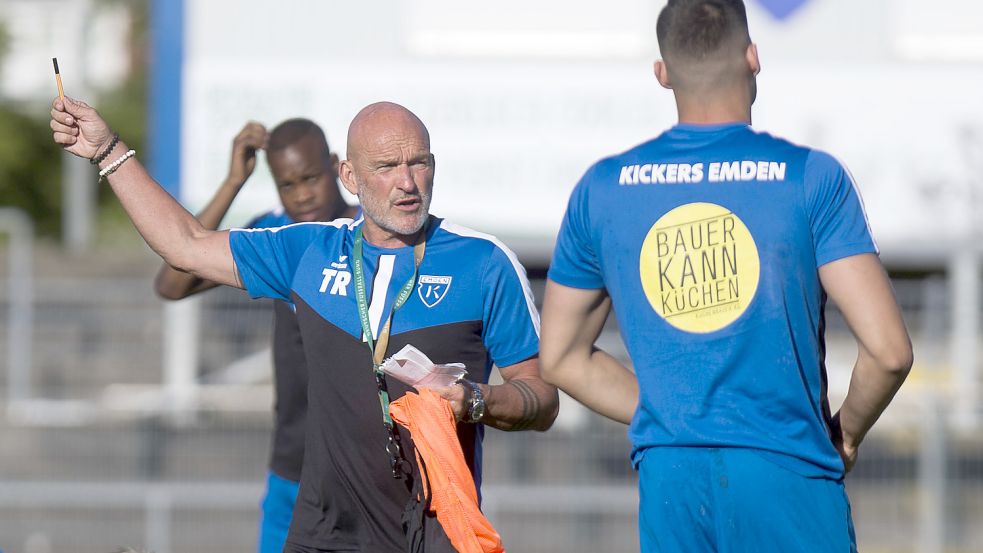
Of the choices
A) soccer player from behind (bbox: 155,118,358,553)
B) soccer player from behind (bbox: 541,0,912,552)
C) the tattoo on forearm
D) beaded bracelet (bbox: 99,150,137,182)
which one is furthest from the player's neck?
soccer player from behind (bbox: 155,118,358,553)

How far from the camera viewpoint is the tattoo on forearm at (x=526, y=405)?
4004 mm

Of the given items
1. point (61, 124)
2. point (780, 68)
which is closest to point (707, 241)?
point (61, 124)

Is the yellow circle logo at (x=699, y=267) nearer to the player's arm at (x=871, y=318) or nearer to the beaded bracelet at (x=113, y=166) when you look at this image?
the player's arm at (x=871, y=318)

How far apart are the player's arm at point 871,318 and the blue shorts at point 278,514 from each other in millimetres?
2799

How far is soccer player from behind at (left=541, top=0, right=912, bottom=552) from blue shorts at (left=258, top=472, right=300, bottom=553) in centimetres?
233

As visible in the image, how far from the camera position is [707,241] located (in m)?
3.46

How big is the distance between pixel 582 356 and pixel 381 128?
3.13ft

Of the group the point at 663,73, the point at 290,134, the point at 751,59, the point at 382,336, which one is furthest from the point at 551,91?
the point at 751,59

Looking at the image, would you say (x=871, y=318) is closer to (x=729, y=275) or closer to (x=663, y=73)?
(x=729, y=275)

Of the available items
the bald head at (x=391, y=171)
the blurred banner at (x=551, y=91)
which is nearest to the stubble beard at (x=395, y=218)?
the bald head at (x=391, y=171)

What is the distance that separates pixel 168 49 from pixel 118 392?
11.1 ft

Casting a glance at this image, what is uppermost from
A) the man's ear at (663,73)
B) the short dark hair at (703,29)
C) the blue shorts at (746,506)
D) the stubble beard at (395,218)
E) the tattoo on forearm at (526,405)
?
the short dark hair at (703,29)

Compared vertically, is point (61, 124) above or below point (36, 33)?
below

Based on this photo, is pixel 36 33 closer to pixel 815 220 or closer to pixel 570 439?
pixel 570 439
